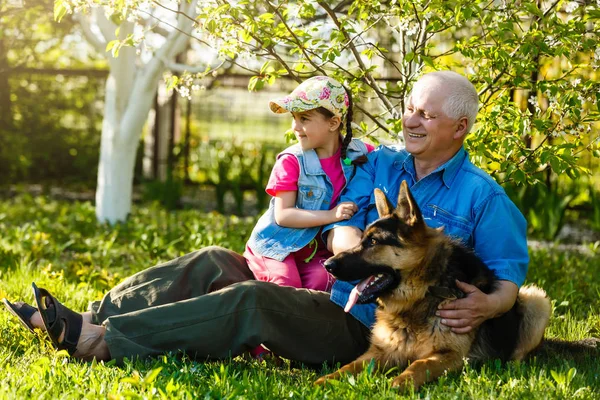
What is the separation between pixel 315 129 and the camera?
4277 mm

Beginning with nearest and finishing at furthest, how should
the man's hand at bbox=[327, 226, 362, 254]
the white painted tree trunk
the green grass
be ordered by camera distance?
the green grass < the man's hand at bbox=[327, 226, 362, 254] < the white painted tree trunk

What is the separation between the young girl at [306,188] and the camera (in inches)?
167

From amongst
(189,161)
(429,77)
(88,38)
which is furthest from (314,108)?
(189,161)

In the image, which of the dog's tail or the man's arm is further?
the dog's tail

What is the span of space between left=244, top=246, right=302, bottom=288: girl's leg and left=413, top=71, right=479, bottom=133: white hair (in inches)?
48.0

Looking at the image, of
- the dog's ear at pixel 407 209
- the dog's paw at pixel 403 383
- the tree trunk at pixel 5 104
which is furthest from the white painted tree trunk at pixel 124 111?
the dog's paw at pixel 403 383

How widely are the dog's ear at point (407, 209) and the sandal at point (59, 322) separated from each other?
1808 mm

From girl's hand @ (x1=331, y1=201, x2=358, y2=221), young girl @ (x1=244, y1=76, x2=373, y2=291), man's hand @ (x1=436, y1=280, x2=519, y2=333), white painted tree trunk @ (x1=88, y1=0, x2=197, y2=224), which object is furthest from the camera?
white painted tree trunk @ (x1=88, y1=0, x2=197, y2=224)

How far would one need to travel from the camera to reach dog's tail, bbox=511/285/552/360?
407cm

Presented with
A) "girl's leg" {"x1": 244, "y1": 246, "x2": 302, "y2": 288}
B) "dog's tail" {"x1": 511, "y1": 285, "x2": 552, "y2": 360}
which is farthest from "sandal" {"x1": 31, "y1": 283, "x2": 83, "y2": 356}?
"dog's tail" {"x1": 511, "y1": 285, "x2": 552, "y2": 360}

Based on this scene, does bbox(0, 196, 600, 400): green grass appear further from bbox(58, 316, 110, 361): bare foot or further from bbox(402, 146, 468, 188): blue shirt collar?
bbox(402, 146, 468, 188): blue shirt collar

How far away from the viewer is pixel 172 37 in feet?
26.0

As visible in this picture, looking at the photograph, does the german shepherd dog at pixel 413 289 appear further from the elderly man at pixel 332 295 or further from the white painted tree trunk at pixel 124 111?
the white painted tree trunk at pixel 124 111

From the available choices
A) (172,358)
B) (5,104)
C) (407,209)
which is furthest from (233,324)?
(5,104)
